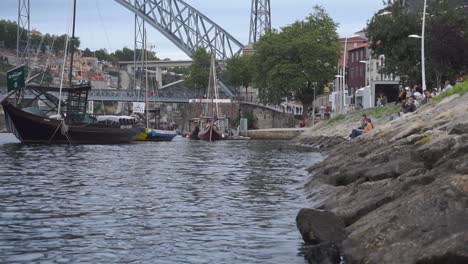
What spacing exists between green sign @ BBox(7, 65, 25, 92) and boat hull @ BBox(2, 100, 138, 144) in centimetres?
299

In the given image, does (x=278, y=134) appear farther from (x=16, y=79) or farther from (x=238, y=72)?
(x=238, y=72)

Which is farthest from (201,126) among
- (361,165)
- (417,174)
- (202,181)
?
(417,174)

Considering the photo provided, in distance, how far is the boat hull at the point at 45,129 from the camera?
6259cm

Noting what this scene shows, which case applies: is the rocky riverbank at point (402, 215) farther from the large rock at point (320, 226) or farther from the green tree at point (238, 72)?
the green tree at point (238, 72)

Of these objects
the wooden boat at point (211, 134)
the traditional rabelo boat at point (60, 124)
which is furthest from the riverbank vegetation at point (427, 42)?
the traditional rabelo boat at point (60, 124)

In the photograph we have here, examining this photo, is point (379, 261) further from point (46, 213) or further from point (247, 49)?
point (247, 49)

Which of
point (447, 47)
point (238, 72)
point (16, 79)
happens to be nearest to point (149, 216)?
point (447, 47)

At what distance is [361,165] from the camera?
69.4ft

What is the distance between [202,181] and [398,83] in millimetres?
49665

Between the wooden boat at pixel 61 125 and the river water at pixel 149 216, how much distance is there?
31087 millimetres

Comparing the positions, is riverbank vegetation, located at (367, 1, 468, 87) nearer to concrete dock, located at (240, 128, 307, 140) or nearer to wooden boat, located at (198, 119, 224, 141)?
concrete dock, located at (240, 128, 307, 140)

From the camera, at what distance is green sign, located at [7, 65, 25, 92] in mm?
66881

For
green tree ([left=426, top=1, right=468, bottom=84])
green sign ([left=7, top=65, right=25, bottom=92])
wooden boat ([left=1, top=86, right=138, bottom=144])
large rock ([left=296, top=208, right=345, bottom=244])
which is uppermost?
green tree ([left=426, top=1, right=468, bottom=84])

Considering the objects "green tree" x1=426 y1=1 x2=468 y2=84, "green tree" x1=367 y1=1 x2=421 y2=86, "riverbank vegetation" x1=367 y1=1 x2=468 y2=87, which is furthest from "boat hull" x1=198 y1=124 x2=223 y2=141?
"green tree" x1=426 y1=1 x2=468 y2=84
